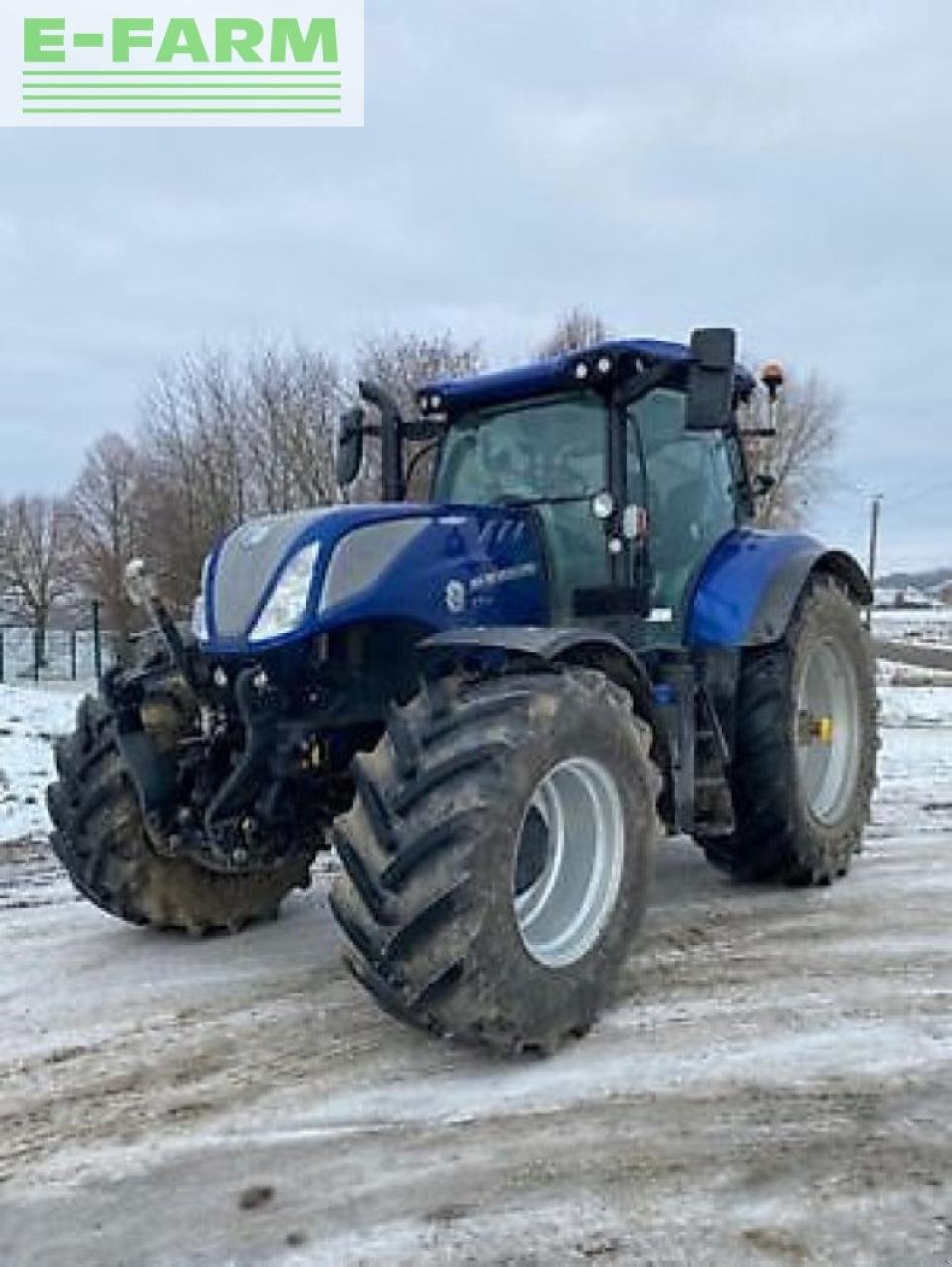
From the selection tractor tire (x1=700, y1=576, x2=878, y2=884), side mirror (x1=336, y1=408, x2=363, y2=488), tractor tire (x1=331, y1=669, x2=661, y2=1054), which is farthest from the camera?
side mirror (x1=336, y1=408, x2=363, y2=488)

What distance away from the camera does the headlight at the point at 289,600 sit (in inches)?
173

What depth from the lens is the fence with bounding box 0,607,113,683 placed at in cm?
2705

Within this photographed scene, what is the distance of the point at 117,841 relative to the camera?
5.00 meters

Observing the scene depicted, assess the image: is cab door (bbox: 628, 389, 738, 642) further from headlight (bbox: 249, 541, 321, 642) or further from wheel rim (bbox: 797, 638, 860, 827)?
headlight (bbox: 249, 541, 321, 642)

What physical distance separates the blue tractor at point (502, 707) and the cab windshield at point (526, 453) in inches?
0.4

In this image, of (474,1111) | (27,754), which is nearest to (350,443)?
(474,1111)

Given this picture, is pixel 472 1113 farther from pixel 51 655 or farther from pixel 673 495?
pixel 51 655

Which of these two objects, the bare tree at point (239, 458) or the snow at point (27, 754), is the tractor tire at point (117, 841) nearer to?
the snow at point (27, 754)

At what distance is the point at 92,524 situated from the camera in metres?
43.0

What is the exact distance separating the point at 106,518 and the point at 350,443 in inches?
1475

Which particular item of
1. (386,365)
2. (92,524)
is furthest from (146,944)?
(92,524)

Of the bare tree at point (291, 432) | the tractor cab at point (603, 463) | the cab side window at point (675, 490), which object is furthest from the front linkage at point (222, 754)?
the bare tree at point (291, 432)

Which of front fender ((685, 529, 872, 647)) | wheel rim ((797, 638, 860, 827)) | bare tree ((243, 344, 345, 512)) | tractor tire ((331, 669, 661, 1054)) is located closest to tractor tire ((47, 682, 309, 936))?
tractor tire ((331, 669, 661, 1054))

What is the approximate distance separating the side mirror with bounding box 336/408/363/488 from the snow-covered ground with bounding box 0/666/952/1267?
2.01 m
